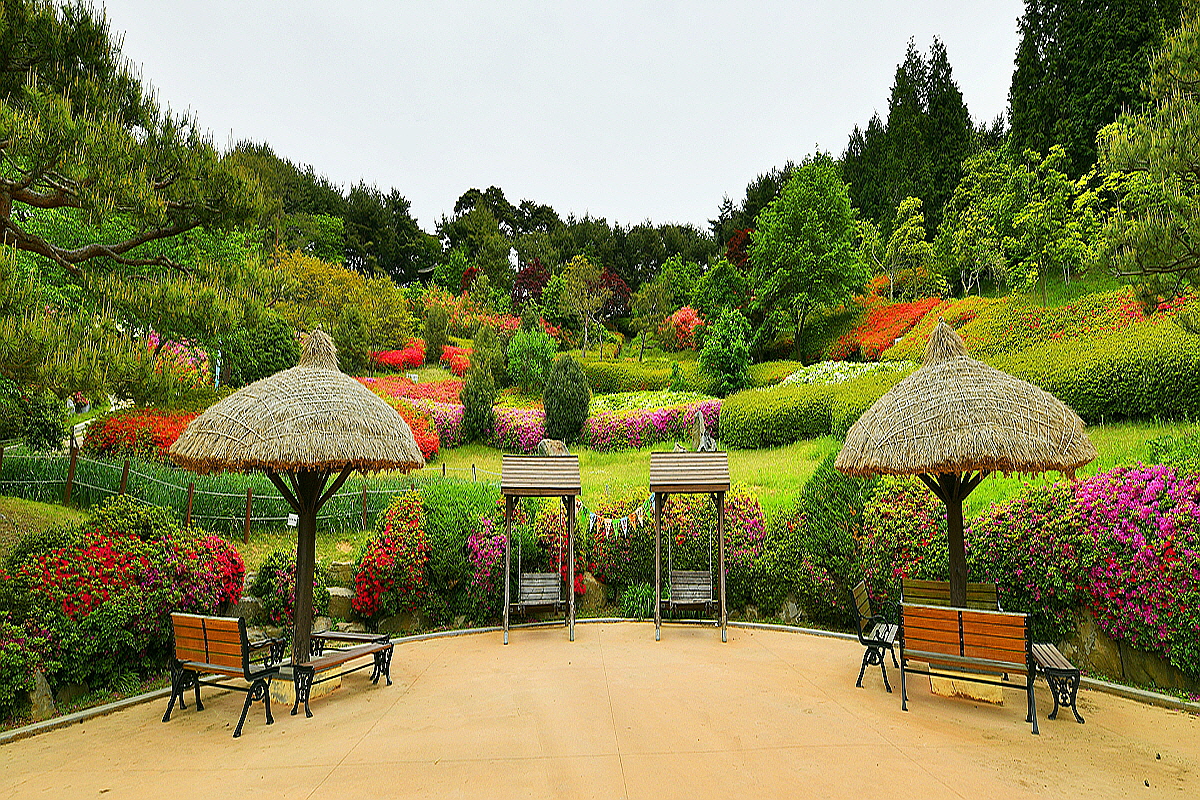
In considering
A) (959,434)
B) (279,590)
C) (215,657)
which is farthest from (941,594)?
(279,590)

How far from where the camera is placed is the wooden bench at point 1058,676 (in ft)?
15.2

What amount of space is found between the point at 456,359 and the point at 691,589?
71.6ft

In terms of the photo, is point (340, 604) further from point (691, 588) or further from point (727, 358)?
point (727, 358)

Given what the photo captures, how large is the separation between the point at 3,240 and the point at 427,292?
28330 millimetres

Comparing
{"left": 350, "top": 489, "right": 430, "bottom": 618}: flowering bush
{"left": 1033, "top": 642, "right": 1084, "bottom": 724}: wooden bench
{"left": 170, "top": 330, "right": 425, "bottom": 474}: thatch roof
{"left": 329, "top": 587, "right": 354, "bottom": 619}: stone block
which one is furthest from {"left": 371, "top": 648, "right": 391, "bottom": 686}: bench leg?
{"left": 1033, "top": 642, "right": 1084, "bottom": 724}: wooden bench

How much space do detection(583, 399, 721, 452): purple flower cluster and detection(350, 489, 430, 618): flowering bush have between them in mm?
9834

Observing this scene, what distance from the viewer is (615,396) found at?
22328mm

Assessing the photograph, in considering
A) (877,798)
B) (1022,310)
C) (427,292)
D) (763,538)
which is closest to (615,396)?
(1022,310)

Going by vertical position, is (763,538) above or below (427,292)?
below

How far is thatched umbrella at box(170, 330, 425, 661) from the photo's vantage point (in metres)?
5.32

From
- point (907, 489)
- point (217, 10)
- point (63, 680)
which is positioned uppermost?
point (217, 10)

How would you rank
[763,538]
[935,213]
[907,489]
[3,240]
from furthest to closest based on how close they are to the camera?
[935,213]
[763,538]
[907,489]
[3,240]

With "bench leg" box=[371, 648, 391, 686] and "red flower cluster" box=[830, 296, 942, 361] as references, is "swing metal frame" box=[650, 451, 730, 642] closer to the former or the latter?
"bench leg" box=[371, 648, 391, 686]

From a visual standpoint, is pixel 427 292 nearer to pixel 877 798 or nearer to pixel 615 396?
pixel 615 396
